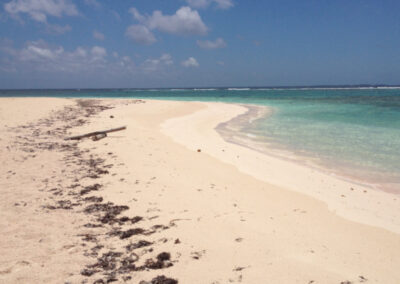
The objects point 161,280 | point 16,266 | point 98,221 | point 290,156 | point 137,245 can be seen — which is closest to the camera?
point 161,280

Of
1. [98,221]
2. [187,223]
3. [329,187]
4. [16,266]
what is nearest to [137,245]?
[187,223]

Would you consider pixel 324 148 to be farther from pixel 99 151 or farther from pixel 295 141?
pixel 99 151

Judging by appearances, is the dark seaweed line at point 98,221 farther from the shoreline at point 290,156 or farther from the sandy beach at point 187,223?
the shoreline at point 290,156

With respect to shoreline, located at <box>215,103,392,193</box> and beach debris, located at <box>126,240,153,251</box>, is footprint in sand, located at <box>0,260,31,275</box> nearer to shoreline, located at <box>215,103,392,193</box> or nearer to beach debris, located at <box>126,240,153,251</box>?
beach debris, located at <box>126,240,153,251</box>

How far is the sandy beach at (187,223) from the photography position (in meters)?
3.08

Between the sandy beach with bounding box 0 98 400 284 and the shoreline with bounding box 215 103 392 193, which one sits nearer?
→ the sandy beach with bounding box 0 98 400 284

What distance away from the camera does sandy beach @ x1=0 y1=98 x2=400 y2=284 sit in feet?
10.1


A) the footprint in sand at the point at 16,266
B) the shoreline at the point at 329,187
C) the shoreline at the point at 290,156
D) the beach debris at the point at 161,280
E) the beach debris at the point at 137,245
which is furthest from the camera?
the shoreline at the point at 290,156

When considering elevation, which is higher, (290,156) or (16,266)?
(16,266)

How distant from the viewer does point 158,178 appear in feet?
20.3

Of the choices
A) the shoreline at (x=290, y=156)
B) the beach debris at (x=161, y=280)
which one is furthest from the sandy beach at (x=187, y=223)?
the shoreline at (x=290, y=156)

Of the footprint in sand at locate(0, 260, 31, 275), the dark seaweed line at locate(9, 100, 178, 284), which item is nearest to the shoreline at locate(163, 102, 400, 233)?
the dark seaweed line at locate(9, 100, 178, 284)

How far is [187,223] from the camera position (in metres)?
4.14

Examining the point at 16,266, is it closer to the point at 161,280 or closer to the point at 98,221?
the point at 98,221
